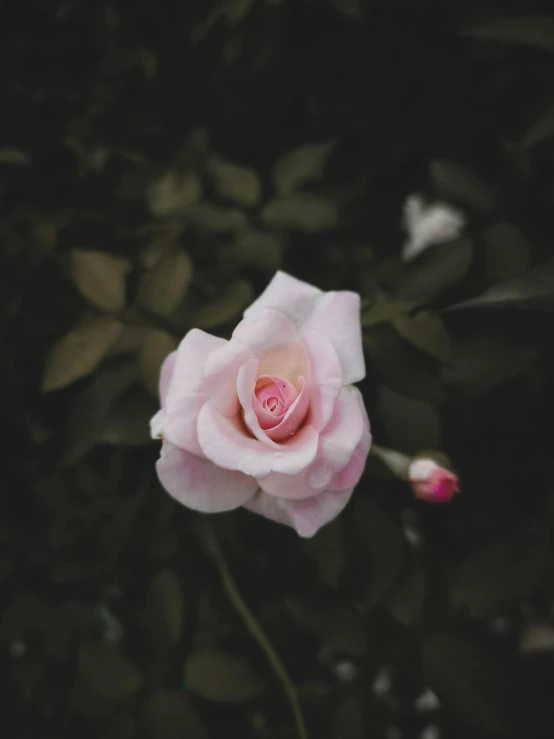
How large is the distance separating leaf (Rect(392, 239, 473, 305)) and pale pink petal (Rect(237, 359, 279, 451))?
23cm

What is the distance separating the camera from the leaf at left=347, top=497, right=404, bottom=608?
0.63 meters

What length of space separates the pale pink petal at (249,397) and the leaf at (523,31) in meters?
0.44

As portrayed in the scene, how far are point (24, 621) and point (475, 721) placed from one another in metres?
0.64

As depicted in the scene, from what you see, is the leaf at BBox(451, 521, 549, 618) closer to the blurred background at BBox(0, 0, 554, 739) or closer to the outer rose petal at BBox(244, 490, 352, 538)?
the blurred background at BBox(0, 0, 554, 739)

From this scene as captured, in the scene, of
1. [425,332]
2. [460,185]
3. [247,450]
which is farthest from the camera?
[460,185]

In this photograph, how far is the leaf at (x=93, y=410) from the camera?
65cm

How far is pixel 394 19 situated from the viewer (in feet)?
2.73

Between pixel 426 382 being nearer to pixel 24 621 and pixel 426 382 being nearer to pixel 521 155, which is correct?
pixel 521 155

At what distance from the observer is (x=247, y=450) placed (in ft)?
1.41

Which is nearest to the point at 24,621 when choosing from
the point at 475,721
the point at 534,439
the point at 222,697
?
the point at 222,697

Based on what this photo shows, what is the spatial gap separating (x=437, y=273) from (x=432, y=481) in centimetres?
23

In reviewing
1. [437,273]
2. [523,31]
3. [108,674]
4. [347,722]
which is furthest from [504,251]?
[108,674]

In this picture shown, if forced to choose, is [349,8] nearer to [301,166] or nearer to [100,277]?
[301,166]

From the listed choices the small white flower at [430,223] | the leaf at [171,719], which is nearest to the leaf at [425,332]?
the leaf at [171,719]
